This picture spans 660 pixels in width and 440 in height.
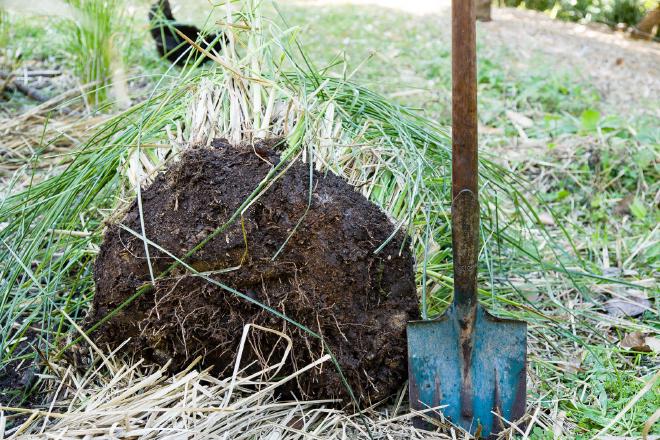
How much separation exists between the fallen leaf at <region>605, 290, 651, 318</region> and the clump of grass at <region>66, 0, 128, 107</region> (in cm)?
246

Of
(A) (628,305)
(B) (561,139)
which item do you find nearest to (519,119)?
(B) (561,139)

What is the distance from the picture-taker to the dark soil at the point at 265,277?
5.77ft

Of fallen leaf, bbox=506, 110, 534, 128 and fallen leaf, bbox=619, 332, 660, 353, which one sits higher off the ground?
fallen leaf, bbox=506, 110, 534, 128

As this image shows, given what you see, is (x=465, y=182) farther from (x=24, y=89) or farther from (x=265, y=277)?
(x=24, y=89)

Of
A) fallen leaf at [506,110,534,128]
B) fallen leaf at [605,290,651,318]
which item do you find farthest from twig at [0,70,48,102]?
fallen leaf at [605,290,651,318]

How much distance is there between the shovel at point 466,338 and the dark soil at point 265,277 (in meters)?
0.09

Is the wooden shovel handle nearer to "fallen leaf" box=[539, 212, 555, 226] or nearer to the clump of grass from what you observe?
"fallen leaf" box=[539, 212, 555, 226]

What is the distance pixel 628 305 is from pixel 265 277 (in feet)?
4.17

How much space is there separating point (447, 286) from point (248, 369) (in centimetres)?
60

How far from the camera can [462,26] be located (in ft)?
5.62

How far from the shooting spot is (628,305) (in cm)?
232

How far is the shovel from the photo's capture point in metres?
1.74

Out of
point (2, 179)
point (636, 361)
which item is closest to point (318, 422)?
point (636, 361)

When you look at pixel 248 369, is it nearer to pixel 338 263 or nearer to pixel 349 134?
pixel 338 263
